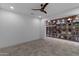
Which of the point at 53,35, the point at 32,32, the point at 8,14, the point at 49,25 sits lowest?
the point at 53,35

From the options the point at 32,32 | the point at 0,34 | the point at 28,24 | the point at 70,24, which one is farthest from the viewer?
the point at 70,24

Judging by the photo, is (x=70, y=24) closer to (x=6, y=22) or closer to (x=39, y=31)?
(x=39, y=31)

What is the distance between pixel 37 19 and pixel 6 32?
3993mm

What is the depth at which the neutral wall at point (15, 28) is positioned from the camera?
191 inches

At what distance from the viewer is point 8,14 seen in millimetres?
5156

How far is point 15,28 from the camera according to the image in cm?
569

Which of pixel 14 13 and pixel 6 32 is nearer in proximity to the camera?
pixel 6 32

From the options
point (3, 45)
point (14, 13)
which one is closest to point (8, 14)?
point (14, 13)

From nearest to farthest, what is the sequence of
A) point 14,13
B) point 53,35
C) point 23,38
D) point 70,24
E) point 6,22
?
1. point 6,22
2. point 14,13
3. point 23,38
4. point 70,24
5. point 53,35

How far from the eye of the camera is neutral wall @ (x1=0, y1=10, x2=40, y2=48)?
16.0 feet

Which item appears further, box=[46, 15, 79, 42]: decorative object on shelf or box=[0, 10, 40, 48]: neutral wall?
box=[46, 15, 79, 42]: decorative object on shelf

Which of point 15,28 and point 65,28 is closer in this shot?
point 15,28

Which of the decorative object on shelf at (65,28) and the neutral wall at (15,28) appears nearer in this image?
the neutral wall at (15,28)

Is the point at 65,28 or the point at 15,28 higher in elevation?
the point at 15,28
